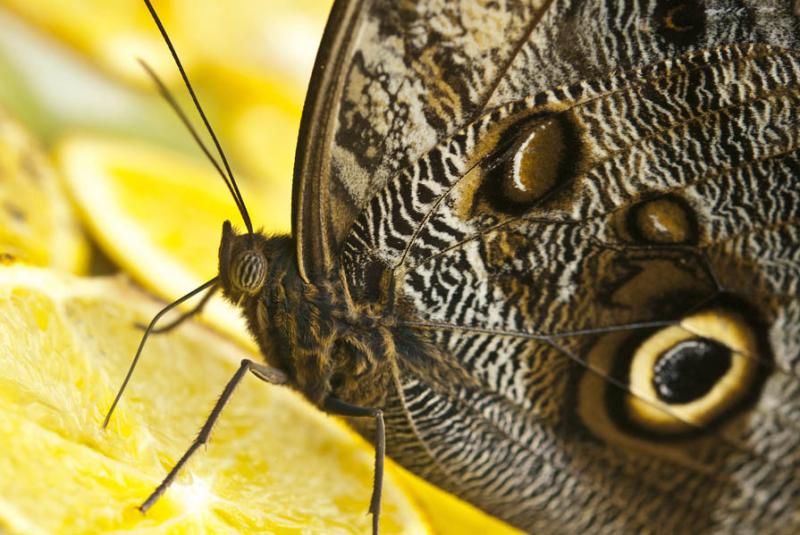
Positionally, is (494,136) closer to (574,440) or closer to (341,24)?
(341,24)

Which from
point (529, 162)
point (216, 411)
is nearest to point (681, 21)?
point (529, 162)

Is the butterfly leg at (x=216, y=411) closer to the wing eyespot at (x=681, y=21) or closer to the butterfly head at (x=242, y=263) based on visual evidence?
the butterfly head at (x=242, y=263)

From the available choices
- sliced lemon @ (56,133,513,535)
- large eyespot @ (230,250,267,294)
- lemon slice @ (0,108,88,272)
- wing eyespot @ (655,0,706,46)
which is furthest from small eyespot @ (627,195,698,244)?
lemon slice @ (0,108,88,272)

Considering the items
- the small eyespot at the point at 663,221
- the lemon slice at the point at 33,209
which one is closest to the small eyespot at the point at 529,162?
the small eyespot at the point at 663,221

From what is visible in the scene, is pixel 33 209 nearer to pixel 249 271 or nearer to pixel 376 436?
pixel 249 271

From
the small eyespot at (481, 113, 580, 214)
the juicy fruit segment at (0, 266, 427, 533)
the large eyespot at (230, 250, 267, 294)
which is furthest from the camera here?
the large eyespot at (230, 250, 267, 294)

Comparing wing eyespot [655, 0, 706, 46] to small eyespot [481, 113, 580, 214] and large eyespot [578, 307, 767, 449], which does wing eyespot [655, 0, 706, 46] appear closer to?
small eyespot [481, 113, 580, 214]

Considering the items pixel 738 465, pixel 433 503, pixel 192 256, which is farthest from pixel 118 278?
pixel 738 465

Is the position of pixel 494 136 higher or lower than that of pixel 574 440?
higher

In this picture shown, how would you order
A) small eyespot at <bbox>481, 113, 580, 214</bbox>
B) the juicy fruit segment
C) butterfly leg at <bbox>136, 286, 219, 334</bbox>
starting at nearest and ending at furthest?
the juicy fruit segment, small eyespot at <bbox>481, 113, 580, 214</bbox>, butterfly leg at <bbox>136, 286, 219, 334</bbox>
